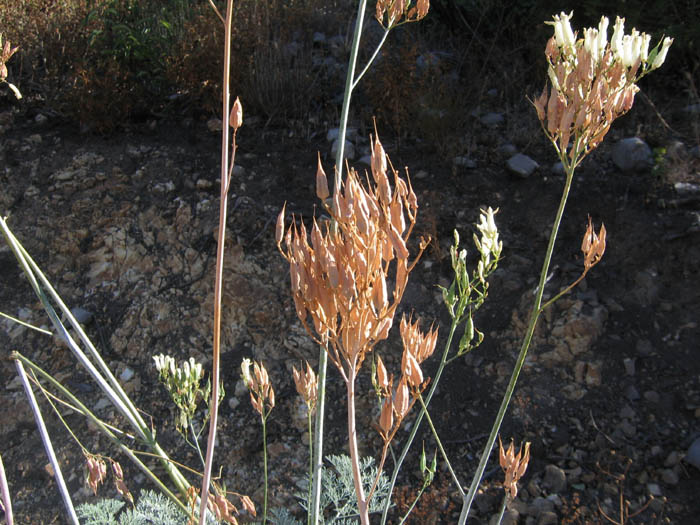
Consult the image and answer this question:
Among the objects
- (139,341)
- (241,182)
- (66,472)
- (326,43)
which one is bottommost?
(66,472)

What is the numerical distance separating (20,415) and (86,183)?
70.2 inches

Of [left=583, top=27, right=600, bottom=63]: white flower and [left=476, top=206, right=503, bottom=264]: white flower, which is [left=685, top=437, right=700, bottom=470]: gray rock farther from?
[left=583, top=27, right=600, bottom=63]: white flower

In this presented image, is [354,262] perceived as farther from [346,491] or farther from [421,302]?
[421,302]

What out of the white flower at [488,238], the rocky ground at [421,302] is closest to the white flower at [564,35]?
the white flower at [488,238]

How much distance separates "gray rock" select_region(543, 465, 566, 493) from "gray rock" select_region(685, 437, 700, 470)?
1.88 feet

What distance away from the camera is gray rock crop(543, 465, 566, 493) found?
3027 mm

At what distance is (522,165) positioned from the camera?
443 centimetres

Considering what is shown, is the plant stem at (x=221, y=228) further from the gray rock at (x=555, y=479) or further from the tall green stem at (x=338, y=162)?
the gray rock at (x=555, y=479)

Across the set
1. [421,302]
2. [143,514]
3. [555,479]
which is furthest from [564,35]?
[421,302]

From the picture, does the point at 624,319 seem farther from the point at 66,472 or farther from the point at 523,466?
the point at 66,472

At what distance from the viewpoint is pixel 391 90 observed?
4.71m

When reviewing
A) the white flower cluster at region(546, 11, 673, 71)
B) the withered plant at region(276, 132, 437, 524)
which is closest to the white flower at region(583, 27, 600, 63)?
the white flower cluster at region(546, 11, 673, 71)

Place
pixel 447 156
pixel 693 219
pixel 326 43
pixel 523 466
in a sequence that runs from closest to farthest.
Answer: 1. pixel 523 466
2. pixel 693 219
3. pixel 447 156
4. pixel 326 43

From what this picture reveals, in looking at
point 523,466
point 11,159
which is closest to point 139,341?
point 11,159
